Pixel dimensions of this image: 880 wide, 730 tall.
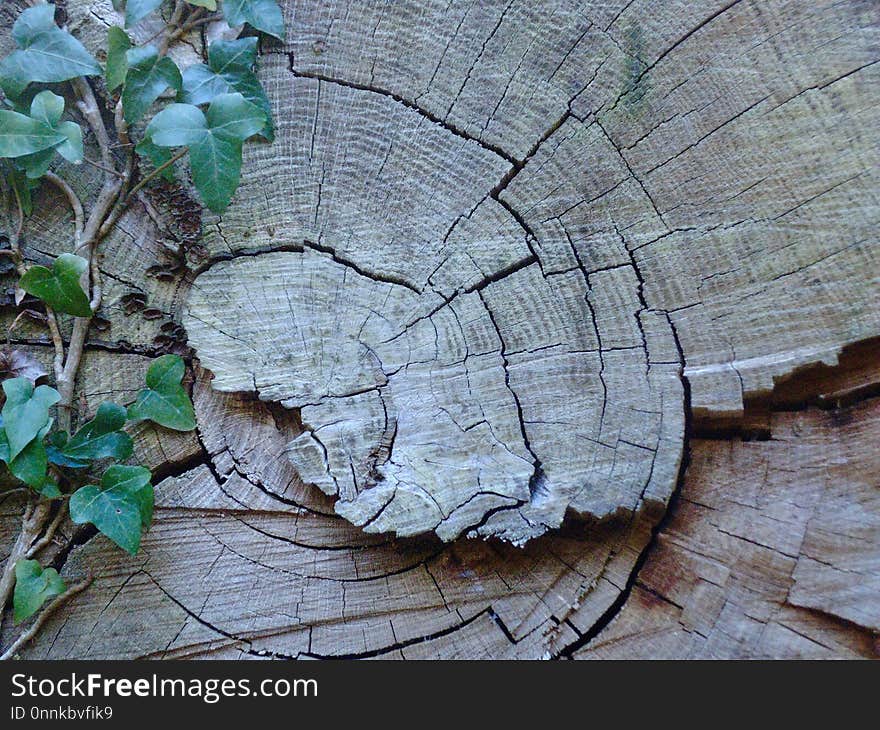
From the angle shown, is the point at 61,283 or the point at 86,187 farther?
the point at 86,187

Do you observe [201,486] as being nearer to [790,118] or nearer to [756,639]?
[756,639]

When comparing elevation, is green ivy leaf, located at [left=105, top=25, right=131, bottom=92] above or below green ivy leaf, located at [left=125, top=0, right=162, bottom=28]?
below

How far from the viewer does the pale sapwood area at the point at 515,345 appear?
3.84 ft

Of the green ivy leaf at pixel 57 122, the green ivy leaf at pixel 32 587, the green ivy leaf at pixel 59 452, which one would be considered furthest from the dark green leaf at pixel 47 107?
the green ivy leaf at pixel 32 587

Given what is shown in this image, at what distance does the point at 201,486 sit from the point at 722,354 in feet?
3.41

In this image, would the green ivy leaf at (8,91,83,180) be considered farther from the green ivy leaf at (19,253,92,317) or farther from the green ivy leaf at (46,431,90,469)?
the green ivy leaf at (46,431,90,469)

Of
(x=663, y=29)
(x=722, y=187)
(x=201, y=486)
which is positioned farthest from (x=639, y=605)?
(x=663, y=29)

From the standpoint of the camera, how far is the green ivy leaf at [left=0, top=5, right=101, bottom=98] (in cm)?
126

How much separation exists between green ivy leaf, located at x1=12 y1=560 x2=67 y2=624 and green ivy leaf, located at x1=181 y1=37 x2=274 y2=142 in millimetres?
953

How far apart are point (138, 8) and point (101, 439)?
826 mm

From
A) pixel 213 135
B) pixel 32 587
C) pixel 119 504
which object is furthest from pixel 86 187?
pixel 32 587

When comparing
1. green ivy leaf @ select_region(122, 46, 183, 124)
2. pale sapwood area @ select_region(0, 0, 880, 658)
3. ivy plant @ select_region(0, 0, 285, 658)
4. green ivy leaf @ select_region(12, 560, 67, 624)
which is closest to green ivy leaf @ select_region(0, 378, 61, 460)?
ivy plant @ select_region(0, 0, 285, 658)

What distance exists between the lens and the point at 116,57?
1266 millimetres

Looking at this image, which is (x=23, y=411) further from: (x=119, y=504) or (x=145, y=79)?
(x=145, y=79)
